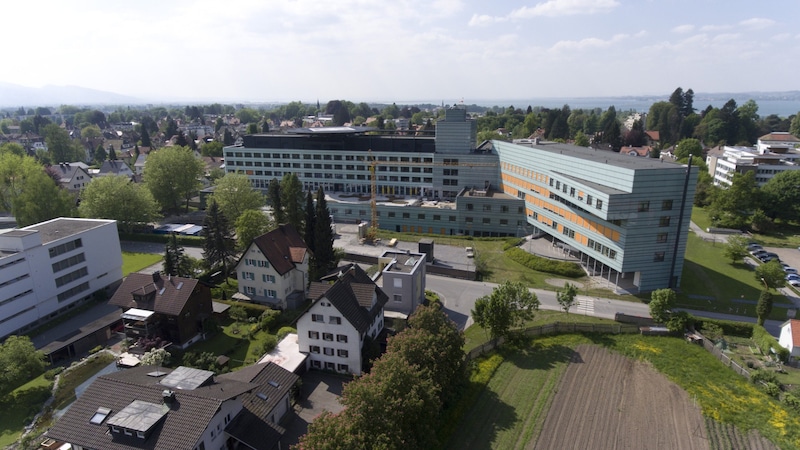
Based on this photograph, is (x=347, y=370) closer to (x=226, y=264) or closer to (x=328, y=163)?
(x=226, y=264)

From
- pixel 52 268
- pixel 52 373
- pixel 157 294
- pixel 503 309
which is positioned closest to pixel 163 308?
pixel 157 294

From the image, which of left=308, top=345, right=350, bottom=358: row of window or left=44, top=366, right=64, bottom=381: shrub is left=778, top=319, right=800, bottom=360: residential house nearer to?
left=308, top=345, right=350, bottom=358: row of window

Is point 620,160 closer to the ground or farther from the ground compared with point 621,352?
farther from the ground

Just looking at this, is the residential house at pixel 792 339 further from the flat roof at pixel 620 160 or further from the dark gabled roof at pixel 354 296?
the dark gabled roof at pixel 354 296

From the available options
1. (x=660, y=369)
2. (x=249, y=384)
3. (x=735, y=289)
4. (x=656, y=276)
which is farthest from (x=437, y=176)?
(x=249, y=384)

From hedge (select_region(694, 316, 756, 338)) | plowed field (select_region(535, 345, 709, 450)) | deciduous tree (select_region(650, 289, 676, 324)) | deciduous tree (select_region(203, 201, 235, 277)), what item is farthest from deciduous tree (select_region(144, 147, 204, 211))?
hedge (select_region(694, 316, 756, 338))

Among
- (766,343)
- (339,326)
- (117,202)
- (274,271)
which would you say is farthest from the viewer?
(117,202)

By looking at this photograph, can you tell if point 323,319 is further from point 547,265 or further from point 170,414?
point 547,265
